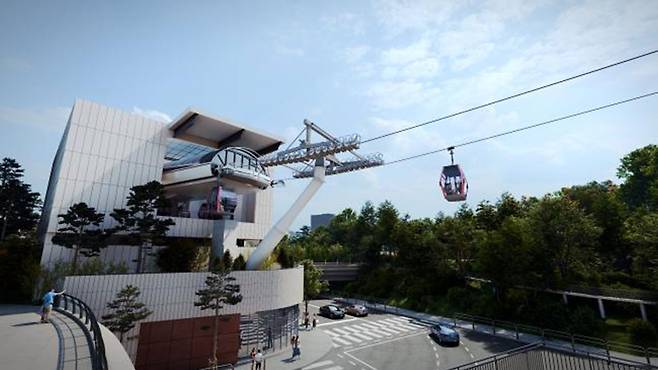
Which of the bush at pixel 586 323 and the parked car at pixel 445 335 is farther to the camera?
the bush at pixel 586 323

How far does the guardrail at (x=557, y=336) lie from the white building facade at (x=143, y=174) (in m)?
23.2

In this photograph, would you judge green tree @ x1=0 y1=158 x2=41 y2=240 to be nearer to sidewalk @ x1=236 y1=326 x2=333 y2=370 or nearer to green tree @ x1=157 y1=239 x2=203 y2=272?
green tree @ x1=157 y1=239 x2=203 y2=272

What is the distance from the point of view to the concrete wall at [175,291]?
16297 mm

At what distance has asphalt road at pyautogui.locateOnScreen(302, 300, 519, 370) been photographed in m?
19.7

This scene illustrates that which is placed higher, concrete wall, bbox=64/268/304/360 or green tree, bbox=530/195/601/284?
green tree, bbox=530/195/601/284

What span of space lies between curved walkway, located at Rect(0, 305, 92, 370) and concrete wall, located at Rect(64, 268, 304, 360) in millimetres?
3845

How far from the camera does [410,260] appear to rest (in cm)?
4369

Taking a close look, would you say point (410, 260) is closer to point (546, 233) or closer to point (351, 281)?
point (351, 281)

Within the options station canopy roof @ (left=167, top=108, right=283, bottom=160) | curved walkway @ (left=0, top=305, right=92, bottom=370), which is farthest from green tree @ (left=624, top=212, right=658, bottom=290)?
curved walkway @ (left=0, top=305, right=92, bottom=370)

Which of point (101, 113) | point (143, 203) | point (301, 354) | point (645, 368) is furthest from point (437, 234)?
point (101, 113)

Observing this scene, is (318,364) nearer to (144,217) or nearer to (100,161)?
(144,217)

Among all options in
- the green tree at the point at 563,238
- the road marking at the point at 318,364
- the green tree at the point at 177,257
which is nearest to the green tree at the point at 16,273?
the green tree at the point at 177,257

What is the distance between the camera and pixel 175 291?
18531mm

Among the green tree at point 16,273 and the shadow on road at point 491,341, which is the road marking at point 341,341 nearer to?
the shadow on road at point 491,341
